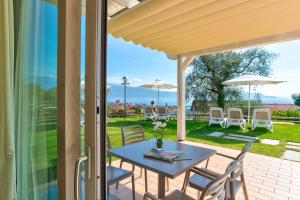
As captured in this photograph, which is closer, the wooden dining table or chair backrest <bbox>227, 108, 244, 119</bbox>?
the wooden dining table

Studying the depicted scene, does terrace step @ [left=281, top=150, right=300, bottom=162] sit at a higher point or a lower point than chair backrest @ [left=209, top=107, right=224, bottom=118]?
lower

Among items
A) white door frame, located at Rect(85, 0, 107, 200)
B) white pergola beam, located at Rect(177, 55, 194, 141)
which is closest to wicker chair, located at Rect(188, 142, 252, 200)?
white door frame, located at Rect(85, 0, 107, 200)

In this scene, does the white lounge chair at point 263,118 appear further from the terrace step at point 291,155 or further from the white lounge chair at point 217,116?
the terrace step at point 291,155

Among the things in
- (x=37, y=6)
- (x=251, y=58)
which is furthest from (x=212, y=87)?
(x=37, y=6)

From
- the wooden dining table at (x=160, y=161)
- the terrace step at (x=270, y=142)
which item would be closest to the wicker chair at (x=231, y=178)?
the wooden dining table at (x=160, y=161)

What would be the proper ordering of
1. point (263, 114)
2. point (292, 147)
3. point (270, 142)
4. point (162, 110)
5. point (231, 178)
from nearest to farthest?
1. point (231, 178)
2. point (292, 147)
3. point (270, 142)
4. point (263, 114)
5. point (162, 110)

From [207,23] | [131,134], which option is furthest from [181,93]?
[131,134]

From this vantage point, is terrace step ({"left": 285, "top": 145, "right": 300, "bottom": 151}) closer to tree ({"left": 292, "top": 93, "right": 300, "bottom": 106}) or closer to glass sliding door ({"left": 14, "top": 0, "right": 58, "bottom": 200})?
tree ({"left": 292, "top": 93, "right": 300, "bottom": 106})

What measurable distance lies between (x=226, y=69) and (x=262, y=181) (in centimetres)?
740

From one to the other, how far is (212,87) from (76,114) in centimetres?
936

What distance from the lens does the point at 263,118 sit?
661 cm

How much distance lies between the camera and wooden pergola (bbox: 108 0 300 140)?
2365 millimetres

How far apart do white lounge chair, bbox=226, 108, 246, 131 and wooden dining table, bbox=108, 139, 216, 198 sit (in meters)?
5.31

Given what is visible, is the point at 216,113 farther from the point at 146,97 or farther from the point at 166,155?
the point at 166,155
